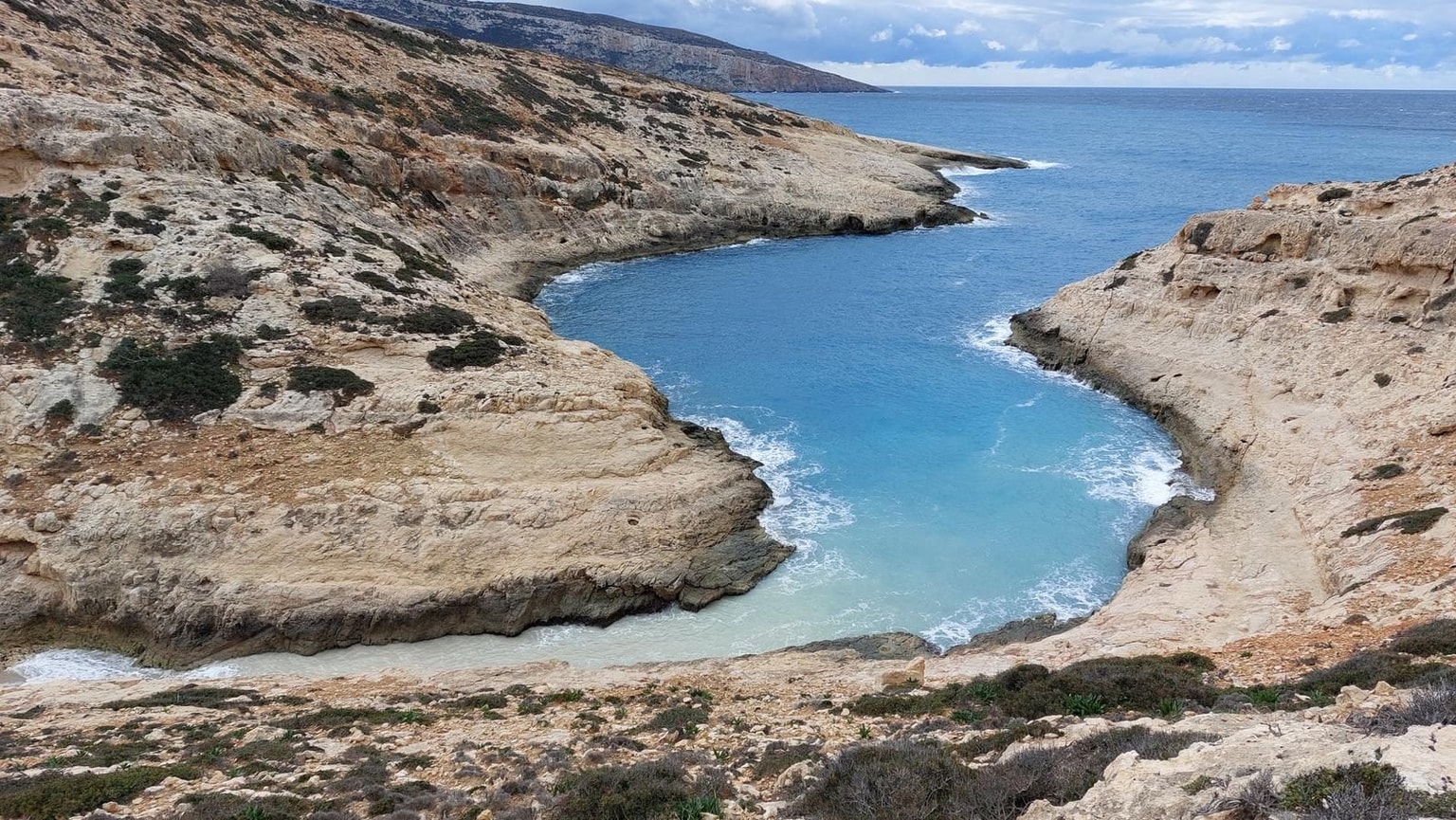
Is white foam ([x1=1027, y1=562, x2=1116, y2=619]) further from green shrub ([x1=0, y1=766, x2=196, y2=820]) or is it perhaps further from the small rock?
the small rock

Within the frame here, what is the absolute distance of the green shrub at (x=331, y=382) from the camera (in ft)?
80.9

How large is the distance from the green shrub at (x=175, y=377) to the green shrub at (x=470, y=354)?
5630mm

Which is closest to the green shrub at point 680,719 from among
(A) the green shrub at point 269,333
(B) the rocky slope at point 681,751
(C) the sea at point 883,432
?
(B) the rocky slope at point 681,751

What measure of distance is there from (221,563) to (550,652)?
326 inches

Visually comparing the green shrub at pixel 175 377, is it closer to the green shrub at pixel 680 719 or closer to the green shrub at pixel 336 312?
the green shrub at pixel 336 312

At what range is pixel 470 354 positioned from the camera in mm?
27375

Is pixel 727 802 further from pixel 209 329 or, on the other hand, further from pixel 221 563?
pixel 209 329

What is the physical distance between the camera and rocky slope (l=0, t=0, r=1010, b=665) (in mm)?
20125

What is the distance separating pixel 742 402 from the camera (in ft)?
114

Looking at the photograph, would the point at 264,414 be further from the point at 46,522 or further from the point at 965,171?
the point at 965,171

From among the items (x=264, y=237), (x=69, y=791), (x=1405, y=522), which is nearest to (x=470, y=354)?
(x=264, y=237)

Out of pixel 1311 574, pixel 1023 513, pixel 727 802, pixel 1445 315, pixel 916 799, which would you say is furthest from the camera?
pixel 1445 315

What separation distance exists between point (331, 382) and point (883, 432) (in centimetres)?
1906

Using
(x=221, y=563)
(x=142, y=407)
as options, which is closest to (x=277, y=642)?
(x=221, y=563)
